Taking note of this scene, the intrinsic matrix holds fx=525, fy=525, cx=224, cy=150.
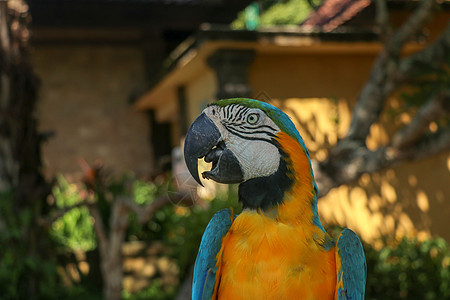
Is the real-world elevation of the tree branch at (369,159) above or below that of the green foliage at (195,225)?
above

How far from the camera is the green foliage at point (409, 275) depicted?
16.2ft

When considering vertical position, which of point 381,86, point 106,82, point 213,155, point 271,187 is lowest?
point 271,187

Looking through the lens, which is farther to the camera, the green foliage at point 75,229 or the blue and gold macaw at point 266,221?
the green foliage at point 75,229

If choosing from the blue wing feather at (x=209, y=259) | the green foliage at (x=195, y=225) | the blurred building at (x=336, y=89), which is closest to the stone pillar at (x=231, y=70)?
the blurred building at (x=336, y=89)

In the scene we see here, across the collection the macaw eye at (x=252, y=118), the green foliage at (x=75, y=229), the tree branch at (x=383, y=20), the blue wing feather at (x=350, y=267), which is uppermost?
the tree branch at (x=383, y=20)

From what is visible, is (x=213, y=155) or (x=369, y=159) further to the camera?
(x=369, y=159)

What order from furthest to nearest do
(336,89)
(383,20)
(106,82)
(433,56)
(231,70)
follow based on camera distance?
(106,82), (336,89), (231,70), (383,20), (433,56)

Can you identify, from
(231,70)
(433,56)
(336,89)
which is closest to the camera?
(433,56)

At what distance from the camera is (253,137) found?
1.37 metres

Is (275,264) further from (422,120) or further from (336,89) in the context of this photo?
(336,89)

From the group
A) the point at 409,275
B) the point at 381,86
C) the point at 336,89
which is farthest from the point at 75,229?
the point at 381,86

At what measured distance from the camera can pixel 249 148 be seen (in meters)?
1.36

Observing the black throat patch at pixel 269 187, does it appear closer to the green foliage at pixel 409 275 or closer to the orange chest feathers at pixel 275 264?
the orange chest feathers at pixel 275 264

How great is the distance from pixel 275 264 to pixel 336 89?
16.4 ft
